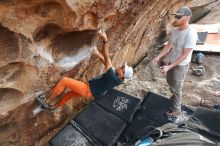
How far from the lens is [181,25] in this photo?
5086 millimetres

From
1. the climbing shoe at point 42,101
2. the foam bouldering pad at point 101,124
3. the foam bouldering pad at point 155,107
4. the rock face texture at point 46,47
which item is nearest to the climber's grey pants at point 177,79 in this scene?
the foam bouldering pad at point 155,107

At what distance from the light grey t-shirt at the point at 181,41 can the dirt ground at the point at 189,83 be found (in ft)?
5.70

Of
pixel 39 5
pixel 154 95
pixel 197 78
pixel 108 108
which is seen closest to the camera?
pixel 39 5

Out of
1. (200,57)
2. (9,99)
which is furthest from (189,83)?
(9,99)

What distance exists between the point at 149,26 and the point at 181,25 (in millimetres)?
2125

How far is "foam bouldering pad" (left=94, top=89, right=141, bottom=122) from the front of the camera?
564 cm

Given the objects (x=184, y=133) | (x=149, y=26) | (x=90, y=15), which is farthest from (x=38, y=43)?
(x=149, y=26)

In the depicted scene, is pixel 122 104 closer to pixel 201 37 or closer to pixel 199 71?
pixel 199 71

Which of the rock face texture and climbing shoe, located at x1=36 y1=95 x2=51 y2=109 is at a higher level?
the rock face texture

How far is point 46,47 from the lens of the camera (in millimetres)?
4648

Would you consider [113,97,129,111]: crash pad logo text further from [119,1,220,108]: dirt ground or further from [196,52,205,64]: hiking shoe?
[196,52,205,64]: hiking shoe

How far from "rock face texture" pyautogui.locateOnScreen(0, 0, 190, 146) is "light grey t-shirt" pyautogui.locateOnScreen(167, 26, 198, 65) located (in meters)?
0.84

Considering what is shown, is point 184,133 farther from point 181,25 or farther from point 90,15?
point 90,15

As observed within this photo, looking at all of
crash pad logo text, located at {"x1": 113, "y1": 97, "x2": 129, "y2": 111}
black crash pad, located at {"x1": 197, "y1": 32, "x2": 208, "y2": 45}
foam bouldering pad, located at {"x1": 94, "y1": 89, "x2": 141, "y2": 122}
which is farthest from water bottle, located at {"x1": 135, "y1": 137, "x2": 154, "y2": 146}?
black crash pad, located at {"x1": 197, "y1": 32, "x2": 208, "y2": 45}
